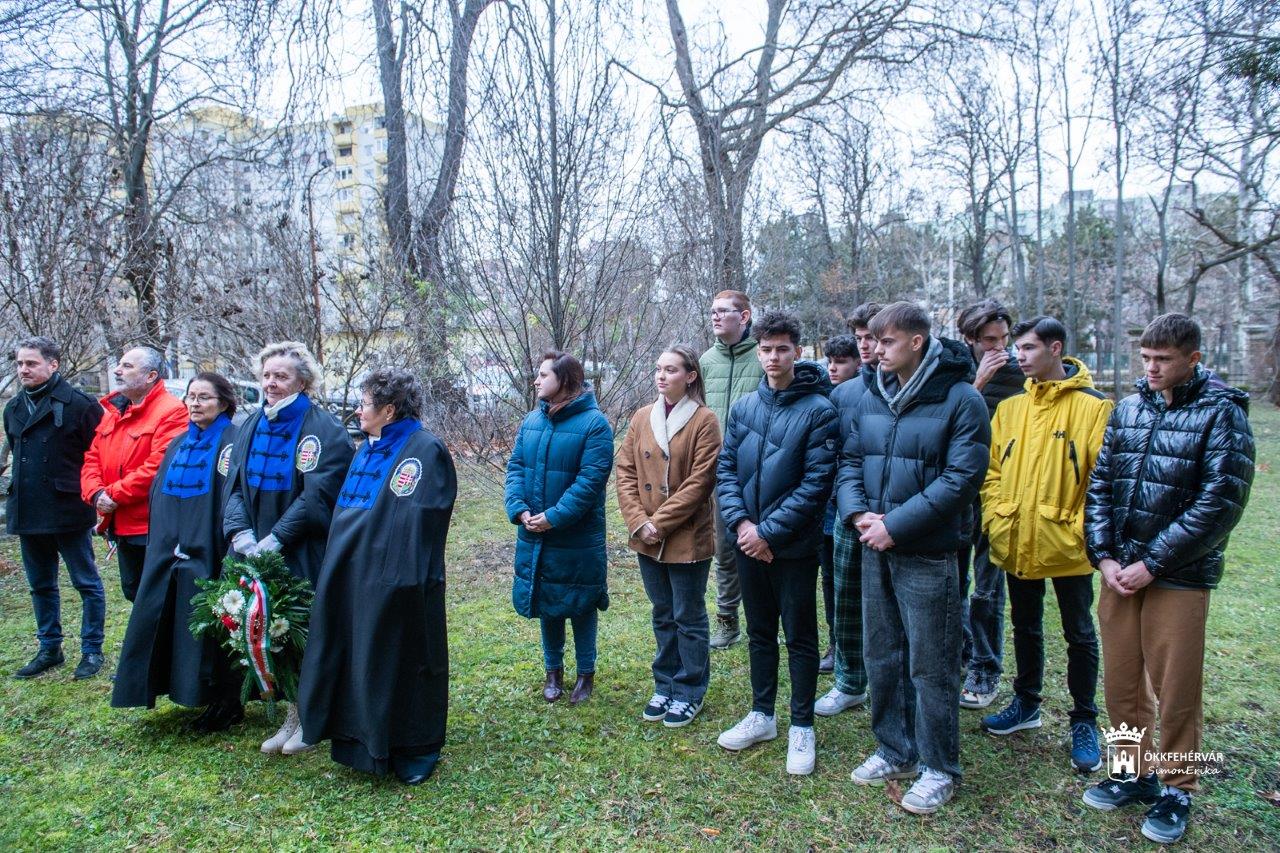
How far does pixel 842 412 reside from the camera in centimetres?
367

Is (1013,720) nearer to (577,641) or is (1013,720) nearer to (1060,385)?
(1060,385)

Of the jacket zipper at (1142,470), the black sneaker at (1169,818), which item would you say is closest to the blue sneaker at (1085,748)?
the black sneaker at (1169,818)

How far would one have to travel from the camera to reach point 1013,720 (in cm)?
387

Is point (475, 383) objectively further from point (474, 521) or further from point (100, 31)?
point (100, 31)

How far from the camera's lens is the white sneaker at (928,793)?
3186 millimetres

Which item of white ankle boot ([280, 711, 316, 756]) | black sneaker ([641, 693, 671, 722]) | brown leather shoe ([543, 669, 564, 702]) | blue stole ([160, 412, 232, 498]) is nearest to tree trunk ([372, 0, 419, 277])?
blue stole ([160, 412, 232, 498])

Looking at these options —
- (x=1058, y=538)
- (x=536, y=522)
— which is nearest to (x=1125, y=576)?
(x=1058, y=538)

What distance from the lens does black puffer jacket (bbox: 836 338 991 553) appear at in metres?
3.10

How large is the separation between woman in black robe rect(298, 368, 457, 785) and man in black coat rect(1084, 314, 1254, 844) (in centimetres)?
290

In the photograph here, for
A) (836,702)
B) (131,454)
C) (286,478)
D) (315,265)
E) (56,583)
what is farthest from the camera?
(315,265)

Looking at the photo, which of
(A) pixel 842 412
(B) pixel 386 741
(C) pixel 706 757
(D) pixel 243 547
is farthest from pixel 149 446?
(A) pixel 842 412

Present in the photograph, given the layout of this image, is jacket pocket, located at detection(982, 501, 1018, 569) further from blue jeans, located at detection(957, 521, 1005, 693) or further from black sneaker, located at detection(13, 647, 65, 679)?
black sneaker, located at detection(13, 647, 65, 679)

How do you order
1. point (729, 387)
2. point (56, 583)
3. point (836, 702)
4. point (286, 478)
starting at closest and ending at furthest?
point (286, 478)
point (836, 702)
point (729, 387)
point (56, 583)

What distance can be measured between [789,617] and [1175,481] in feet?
5.49
